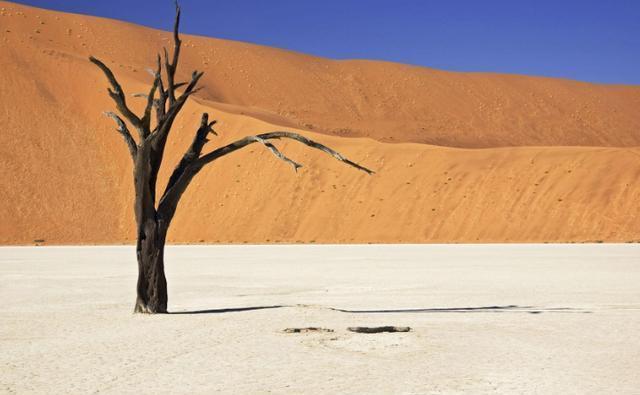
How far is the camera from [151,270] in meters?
15.9

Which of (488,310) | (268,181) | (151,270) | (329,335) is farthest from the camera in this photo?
(268,181)

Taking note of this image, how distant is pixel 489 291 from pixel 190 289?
696 centimetres

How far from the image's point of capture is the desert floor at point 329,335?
9.02 m

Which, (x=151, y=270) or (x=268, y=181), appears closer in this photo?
(x=151, y=270)

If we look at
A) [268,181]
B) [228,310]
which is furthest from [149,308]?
[268,181]

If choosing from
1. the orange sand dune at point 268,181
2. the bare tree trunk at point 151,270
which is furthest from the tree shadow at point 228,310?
the orange sand dune at point 268,181

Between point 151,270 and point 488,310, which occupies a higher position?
point 151,270

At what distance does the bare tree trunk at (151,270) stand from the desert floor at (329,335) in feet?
1.54

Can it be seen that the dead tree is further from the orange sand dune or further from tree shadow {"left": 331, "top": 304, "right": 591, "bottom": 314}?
the orange sand dune

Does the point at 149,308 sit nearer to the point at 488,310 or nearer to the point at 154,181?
the point at 154,181

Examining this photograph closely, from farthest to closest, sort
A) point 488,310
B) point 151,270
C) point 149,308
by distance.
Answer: point 151,270, point 488,310, point 149,308

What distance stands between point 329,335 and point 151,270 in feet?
15.7

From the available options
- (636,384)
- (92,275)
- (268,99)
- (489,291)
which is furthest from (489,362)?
(268,99)

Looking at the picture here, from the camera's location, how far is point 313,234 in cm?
5806
